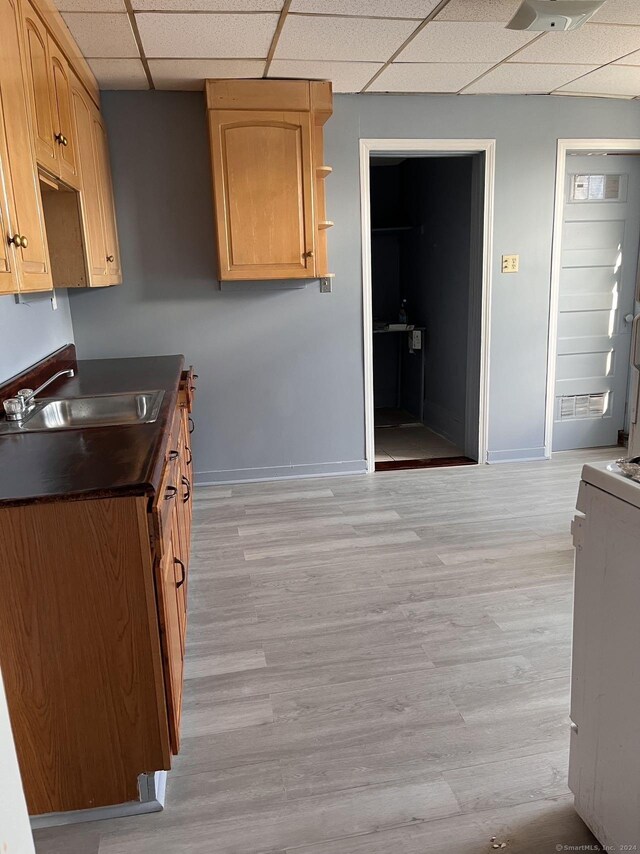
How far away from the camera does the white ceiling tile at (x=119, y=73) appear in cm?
309

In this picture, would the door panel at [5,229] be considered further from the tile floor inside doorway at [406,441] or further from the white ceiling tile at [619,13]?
the tile floor inside doorway at [406,441]

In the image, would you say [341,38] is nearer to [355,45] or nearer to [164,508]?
[355,45]

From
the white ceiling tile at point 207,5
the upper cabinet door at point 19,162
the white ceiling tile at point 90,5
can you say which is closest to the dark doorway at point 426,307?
the white ceiling tile at point 207,5

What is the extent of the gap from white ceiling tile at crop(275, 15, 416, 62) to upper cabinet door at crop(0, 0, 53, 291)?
1260mm

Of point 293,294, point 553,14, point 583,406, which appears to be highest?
point 553,14

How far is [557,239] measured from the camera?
4215mm

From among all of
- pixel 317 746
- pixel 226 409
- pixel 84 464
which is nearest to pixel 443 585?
pixel 317 746

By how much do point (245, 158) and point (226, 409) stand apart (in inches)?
59.3

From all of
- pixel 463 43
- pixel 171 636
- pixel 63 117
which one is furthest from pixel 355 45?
pixel 171 636

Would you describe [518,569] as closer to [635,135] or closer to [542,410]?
[542,410]

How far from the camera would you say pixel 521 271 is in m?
4.22

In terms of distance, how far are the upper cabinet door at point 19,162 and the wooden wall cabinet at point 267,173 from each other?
162 cm

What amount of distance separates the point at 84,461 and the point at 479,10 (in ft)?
7.97

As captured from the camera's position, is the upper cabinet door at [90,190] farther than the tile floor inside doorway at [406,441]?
No
